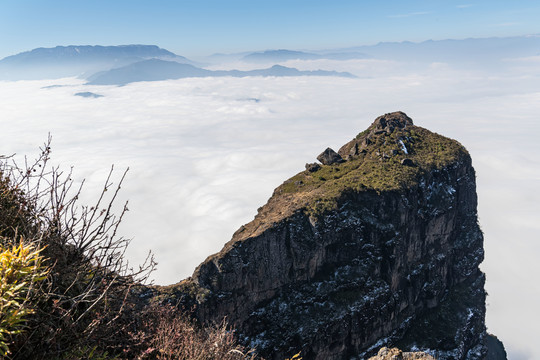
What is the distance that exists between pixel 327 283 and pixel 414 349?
729 inches

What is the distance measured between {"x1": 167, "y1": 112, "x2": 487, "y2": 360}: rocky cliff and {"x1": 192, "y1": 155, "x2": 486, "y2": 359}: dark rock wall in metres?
0.17

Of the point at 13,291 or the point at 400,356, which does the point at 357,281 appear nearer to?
the point at 400,356

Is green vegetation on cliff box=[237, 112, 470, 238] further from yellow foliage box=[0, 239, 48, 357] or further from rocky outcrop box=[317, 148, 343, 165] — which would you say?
yellow foliage box=[0, 239, 48, 357]

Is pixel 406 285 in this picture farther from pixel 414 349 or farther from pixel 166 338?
pixel 166 338

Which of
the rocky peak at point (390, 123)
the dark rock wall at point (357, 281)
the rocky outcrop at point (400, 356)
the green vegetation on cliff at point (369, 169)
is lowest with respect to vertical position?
the dark rock wall at point (357, 281)

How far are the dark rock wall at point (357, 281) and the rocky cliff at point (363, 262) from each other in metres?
0.17

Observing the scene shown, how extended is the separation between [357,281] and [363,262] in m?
3.50

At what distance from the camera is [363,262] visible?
5616 cm

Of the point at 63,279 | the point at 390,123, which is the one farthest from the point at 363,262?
the point at 63,279

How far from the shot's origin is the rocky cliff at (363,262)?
163 feet

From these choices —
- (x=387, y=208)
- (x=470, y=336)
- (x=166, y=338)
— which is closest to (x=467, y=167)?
(x=387, y=208)

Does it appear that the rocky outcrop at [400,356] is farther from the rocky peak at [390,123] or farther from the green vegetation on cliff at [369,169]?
the rocky peak at [390,123]

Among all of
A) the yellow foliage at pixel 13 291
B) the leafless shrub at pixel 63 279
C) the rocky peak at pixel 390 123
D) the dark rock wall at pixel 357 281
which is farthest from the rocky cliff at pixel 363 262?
the yellow foliage at pixel 13 291

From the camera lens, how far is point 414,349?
55.7 metres
